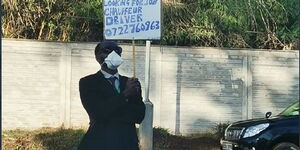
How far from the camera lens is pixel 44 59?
13281mm

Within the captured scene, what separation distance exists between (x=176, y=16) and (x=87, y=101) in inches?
395

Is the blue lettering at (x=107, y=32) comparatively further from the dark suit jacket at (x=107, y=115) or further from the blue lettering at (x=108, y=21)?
the dark suit jacket at (x=107, y=115)

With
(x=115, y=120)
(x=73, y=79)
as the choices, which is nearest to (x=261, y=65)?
(x=73, y=79)

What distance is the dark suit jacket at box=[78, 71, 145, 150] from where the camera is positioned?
4797 millimetres

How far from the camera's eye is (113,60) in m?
4.91

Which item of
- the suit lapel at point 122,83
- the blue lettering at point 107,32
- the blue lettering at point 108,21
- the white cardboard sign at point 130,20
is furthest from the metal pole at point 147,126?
the suit lapel at point 122,83

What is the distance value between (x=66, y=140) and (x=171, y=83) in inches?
147

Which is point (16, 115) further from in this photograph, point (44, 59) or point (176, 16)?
point (176, 16)

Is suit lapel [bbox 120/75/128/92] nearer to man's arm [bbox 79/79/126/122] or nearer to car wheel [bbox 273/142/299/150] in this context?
man's arm [bbox 79/79/126/122]

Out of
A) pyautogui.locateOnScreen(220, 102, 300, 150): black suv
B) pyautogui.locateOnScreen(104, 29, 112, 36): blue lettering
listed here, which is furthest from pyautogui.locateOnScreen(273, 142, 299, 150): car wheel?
pyautogui.locateOnScreen(104, 29, 112, 36): blue lettering

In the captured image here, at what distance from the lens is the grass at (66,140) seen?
1086 cm

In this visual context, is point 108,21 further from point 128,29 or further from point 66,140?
point 66,140

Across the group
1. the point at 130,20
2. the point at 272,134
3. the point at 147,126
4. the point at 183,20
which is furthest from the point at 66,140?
the point at 183,20

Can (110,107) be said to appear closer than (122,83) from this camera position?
Yes
